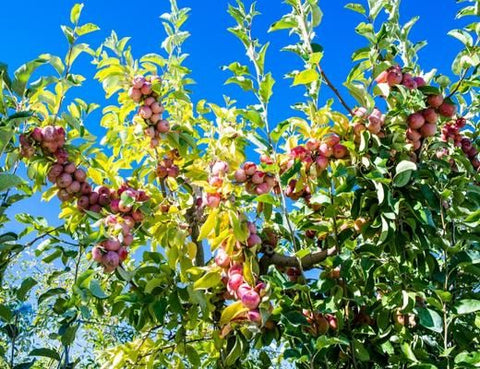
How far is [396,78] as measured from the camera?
74.4 inches

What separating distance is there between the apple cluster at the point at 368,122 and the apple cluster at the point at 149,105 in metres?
0.77

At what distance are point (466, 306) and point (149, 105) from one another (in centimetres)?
139

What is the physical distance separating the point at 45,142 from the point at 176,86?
671mm

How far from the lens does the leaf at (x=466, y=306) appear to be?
5.57 feet

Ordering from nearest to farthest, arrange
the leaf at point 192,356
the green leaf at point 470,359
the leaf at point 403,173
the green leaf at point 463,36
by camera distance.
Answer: the green leaf at point 470,359, the leaf at point 403,173, the green leaf at point 463,36, the leaf at point 192,356

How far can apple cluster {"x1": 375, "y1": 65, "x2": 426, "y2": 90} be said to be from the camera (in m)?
1.89

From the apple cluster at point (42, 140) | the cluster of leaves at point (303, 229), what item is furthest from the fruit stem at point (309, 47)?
the apple cluster at point (42, 140)

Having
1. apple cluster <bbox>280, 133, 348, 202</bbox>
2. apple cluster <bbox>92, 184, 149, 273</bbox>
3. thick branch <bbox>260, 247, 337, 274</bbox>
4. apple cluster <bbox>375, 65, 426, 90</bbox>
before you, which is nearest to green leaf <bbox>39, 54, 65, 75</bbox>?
apple cluster <bbox>92, 184, 149, 273</bbox>

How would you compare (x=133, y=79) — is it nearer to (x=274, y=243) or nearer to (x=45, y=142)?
(x=45, y=142)

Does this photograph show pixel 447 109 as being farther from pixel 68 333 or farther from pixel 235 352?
pixel 68 333

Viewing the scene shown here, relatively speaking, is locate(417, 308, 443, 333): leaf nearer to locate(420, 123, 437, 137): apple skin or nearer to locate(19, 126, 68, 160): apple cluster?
locate(420, 123, 437, 137): apple skin

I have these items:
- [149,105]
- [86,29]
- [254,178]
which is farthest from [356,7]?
[86,29]

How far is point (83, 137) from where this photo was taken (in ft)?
6.93

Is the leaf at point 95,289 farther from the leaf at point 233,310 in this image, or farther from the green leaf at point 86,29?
the green leaf at point 86,29
